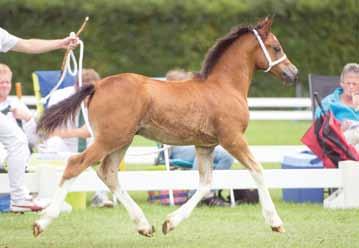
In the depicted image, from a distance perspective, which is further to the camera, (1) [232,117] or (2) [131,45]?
(2) [131,45]

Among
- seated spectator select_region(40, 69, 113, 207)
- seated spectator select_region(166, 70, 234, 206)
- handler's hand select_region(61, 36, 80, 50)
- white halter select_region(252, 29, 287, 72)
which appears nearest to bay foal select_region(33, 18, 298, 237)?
white halter select_region(252, 29, 287, 72)

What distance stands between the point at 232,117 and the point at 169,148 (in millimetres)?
3424

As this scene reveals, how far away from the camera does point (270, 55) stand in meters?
9.86

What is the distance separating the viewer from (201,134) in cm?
934

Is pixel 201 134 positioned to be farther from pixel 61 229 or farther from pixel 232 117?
pixel 61 229

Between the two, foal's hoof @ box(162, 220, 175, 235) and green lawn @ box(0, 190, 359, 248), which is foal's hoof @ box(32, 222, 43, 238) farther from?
foal's hoof @ box(162, 220, 175, 235)

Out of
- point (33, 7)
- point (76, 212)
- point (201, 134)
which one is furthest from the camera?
point (33, 7)

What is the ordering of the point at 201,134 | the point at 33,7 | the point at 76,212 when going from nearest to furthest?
the point at 201,134 < the point at 76,212 < the point at 33,7

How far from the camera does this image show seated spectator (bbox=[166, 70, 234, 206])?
12.2 m

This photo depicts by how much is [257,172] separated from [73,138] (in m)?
3.45

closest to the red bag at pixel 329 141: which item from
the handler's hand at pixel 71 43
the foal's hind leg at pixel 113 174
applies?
the foal's hind leg at pixel 113 174

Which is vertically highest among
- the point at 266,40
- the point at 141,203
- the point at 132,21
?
the point at 132,21

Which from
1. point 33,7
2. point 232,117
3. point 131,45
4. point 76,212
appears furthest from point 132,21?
point 232,117

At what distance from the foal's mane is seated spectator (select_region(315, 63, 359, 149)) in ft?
7.92
